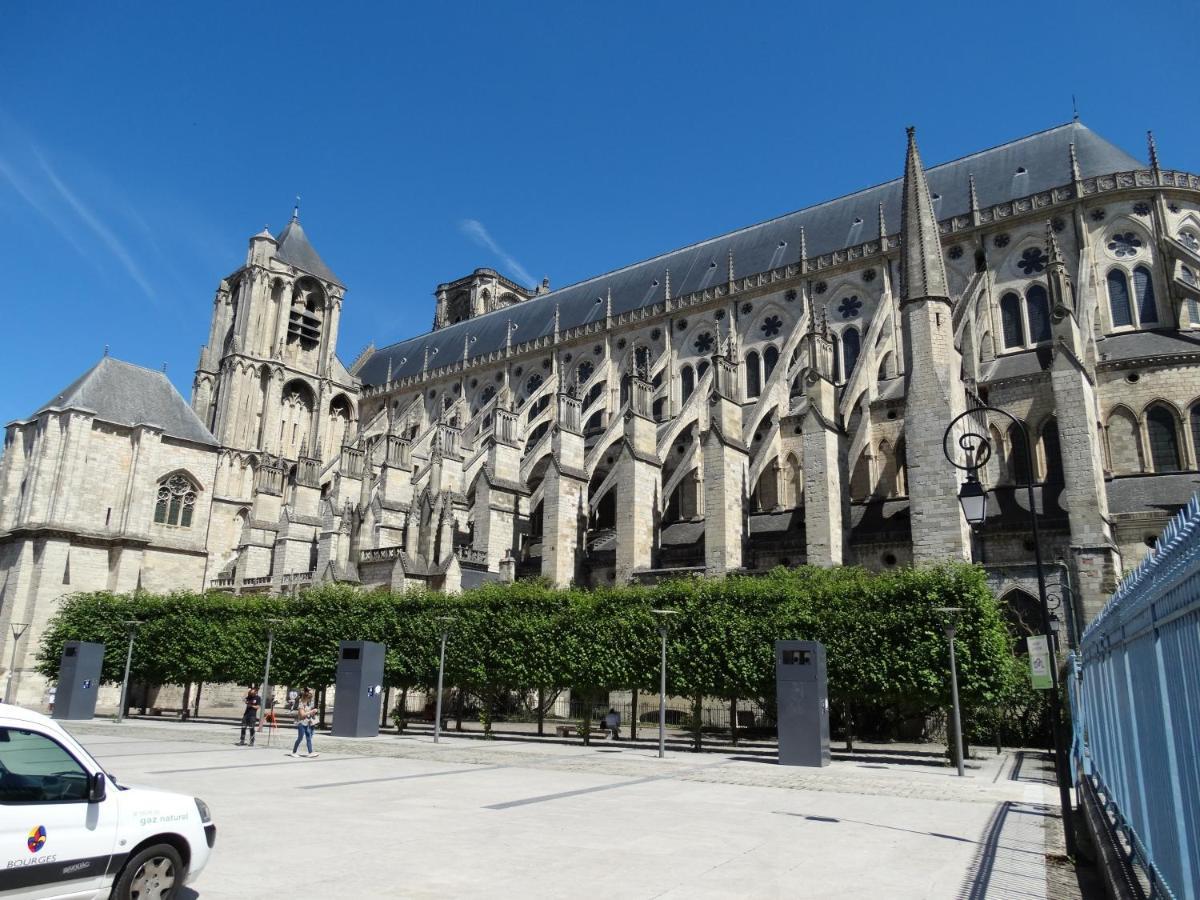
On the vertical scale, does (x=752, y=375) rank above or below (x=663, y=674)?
above

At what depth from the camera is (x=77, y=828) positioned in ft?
15.7

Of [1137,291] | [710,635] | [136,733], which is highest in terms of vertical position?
[1137,291]

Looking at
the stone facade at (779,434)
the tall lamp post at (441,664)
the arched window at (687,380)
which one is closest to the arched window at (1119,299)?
the stone facade at (779,434)

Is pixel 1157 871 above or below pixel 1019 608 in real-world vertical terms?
below

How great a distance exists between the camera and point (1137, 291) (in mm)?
27578

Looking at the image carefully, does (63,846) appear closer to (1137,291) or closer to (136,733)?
(136,733)

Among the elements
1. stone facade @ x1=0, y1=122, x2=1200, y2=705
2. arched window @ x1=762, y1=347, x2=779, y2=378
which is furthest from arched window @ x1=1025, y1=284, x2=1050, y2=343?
arched window @ x1=762, y1=347, x2=779, y2=378

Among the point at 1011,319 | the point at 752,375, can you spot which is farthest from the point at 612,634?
the point at 1011,319

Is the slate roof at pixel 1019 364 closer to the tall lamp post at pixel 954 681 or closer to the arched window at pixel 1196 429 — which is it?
the arched window at pixel 1196 429

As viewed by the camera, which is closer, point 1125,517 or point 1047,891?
point 1047,891

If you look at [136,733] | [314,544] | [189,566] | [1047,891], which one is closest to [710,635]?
[1047,891]

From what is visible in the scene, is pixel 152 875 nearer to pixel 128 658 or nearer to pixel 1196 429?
pixel 128 658

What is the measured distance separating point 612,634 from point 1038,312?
1933 centimetres

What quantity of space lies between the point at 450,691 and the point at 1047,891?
20545 millimetres
